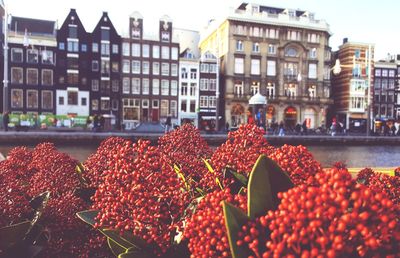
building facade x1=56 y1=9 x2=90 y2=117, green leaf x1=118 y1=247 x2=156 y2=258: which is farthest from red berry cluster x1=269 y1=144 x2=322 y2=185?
building facade x1=56 y1=9 x2=90 y2=117

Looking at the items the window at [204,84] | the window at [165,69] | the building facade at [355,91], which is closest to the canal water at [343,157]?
the window at [165,69]

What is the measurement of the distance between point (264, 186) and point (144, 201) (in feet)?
1.26

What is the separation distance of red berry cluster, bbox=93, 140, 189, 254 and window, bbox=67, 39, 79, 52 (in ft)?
144

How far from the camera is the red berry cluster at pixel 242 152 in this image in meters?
1.44

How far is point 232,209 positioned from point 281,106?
47.6 meters

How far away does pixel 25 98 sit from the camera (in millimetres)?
40375

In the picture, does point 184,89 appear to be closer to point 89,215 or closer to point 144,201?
point 89,215

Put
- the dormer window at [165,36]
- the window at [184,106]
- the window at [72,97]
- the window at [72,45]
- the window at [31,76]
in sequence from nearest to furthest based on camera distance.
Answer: the window at [31,76]
the window at [72,45]
the window at [72,97]
the dormer window at [165,36]
the window at [184,106]

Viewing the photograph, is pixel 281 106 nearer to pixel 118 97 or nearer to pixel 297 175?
pixel 118 97

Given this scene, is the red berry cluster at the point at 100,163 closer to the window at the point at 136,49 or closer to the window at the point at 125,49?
the window at the point at 125,49

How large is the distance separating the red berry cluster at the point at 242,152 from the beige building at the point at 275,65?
143ft

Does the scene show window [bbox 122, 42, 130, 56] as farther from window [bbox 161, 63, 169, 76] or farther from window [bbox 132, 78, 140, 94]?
window [bbox 161, 63, 169, 76]

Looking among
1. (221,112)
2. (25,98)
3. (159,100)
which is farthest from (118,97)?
(221,112)

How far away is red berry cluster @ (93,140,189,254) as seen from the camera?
1072mm
